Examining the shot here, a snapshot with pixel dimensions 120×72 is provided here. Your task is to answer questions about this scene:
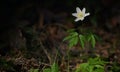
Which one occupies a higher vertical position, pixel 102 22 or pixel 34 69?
pixel 102 22

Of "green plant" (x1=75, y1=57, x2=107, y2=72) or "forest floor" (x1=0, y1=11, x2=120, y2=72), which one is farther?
"forest floor" (x1=0, y1=11, x2=120, y2=72)

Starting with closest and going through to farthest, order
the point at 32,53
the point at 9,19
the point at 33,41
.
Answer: the point at 32,53
the point at 33,41
the point at 9,19

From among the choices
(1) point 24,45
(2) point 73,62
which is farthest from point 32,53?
(2) point 73,62

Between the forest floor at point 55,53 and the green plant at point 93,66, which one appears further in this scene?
the forest floor at point 55,53

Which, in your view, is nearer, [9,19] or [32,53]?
[32,53]

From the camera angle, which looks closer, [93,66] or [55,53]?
[93,66]

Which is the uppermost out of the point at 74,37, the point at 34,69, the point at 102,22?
the point at 102,22

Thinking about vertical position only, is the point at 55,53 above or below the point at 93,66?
above

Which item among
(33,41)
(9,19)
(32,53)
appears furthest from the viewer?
(9,19)

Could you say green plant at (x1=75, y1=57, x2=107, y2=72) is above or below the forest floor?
below

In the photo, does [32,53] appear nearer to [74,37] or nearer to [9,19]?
[74,37]

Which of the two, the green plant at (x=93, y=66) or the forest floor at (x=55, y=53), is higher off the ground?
the forest floor at (x=55, y=53)
